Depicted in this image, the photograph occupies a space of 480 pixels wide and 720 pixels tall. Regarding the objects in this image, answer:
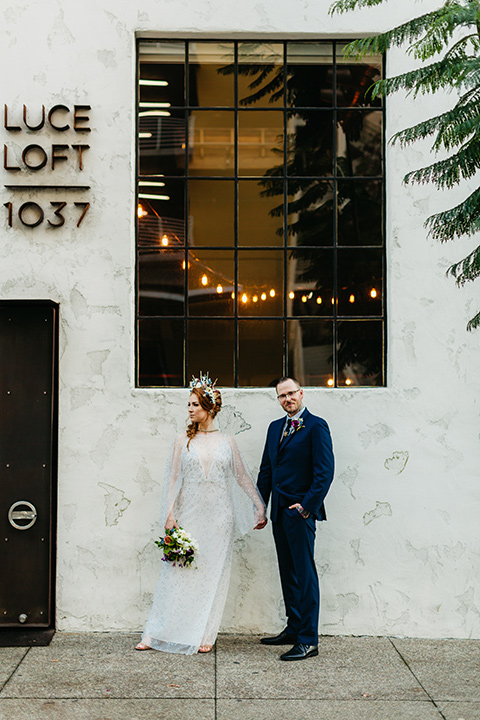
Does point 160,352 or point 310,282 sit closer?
point 160,352

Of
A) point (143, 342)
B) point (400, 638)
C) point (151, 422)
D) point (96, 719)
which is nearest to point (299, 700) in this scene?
point (96, 719)

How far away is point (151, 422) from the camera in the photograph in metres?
6.89

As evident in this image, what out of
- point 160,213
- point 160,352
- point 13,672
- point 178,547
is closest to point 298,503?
point 178,547

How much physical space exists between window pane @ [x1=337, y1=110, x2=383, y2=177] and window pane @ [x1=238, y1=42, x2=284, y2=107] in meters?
0.61

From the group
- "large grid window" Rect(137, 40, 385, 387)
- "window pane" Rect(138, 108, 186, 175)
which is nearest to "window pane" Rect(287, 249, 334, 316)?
"large grid window" Rect(137, 40, 385, 387)

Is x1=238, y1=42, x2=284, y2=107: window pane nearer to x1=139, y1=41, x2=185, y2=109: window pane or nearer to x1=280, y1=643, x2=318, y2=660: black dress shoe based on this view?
x1=139, y1=41, x2=185, y2=109: window pane

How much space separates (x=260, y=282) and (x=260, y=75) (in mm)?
1849

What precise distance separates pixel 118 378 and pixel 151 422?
0.46m

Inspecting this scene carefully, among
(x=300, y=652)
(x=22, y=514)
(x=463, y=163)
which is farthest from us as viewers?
(x=22, y=514)

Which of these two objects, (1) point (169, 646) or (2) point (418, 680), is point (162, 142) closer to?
(1) point (169, 646)

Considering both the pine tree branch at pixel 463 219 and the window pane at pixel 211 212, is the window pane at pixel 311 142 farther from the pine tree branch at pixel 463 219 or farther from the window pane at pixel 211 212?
the pine tree branch at pixel 463 219

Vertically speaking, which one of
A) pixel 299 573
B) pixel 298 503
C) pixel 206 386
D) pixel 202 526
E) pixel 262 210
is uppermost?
pixel 262 210

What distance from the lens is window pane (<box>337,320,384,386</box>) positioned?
7.17 meters

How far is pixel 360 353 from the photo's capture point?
7188mm
